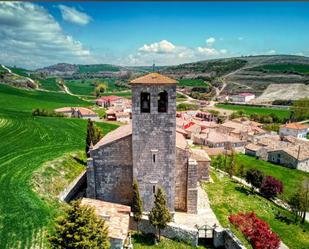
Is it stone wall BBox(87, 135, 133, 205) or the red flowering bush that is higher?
stone wall BBox(87, 135, 133, 205)

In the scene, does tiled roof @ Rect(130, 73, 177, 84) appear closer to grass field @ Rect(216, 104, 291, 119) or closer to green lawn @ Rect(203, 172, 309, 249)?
green lawn @ Rect(203, 172, 309, 249)

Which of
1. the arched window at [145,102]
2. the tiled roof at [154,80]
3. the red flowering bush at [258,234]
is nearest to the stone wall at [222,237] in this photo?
the red flowering bush at [258,234]

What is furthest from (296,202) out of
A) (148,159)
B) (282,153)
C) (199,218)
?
(282,153)

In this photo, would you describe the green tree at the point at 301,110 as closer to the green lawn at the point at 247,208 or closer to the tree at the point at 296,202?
the green lawn at the point at 247,208

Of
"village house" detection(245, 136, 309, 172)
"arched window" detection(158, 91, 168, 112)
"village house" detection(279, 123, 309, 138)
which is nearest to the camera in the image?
"arched window" detection(158, 91, 168, 112)

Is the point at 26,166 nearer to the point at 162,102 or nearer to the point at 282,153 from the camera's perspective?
the point at 162,102

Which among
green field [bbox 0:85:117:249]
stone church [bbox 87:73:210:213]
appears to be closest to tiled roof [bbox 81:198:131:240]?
stone church [bbox 87:73:210:213]
